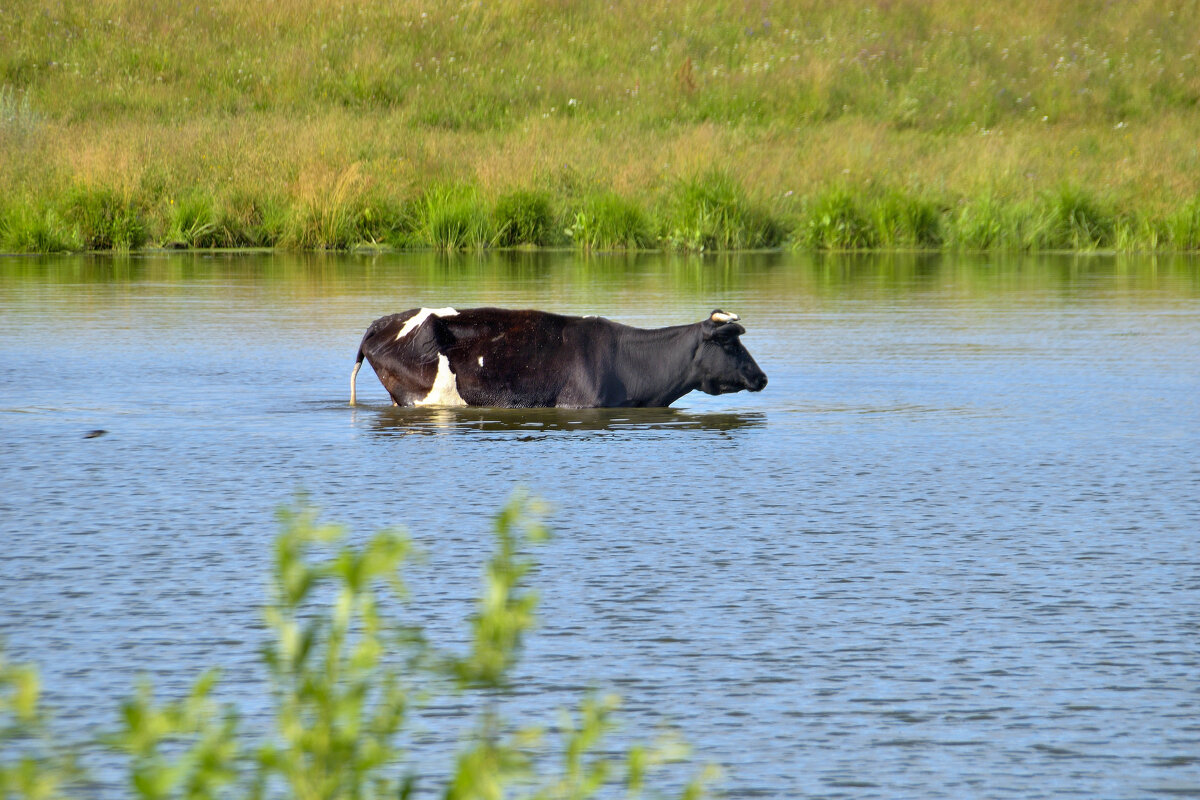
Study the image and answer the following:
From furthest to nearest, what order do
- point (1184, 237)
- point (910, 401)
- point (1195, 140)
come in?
point (1195, 140), point (1184, 237), point (910, 401)

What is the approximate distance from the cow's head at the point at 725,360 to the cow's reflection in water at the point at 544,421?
175 mm

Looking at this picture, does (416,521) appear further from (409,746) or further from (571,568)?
(409,746)

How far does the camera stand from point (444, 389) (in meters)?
9.51

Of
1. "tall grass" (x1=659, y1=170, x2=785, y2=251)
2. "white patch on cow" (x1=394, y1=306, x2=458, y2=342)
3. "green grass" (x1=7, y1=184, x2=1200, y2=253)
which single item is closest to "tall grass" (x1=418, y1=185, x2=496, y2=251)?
"green grass" (x1=7, y1=184, x2=1200, y2=253)

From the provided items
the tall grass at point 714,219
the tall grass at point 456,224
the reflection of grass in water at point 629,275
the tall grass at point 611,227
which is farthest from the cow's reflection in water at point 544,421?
the tall grass at point 456,224

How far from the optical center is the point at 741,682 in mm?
4488

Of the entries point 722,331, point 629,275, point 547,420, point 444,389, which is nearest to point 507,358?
point 444,389

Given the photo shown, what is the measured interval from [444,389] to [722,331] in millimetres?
1432

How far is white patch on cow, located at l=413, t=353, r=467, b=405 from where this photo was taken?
947cm

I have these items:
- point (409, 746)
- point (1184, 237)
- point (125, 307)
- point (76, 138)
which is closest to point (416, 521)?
point (409, 746)

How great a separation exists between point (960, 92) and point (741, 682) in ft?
126

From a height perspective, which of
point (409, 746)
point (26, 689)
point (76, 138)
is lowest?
point (409, 746)

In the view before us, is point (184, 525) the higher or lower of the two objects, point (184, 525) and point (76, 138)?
the lower

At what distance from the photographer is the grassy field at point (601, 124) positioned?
24.7 m
